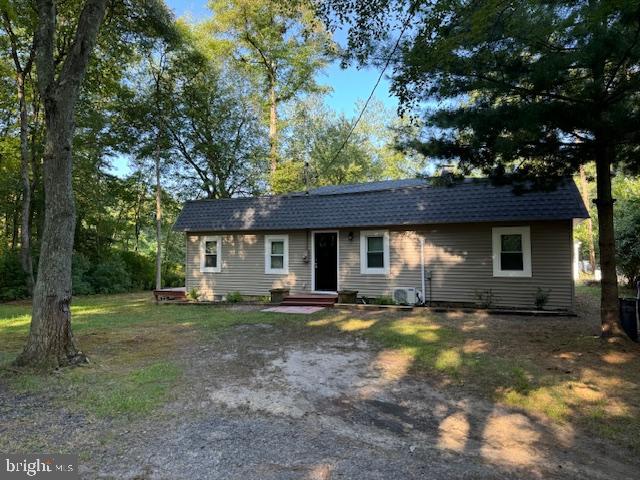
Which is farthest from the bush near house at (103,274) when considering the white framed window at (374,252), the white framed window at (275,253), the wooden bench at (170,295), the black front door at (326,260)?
the white framed window at (374,252)

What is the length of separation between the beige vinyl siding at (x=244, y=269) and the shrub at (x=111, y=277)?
22.5 ft

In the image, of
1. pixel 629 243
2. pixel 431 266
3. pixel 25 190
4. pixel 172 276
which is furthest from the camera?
pixel 172 276

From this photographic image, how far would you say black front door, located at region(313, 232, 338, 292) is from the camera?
1288 cm

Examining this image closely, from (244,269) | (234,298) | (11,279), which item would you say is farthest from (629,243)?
(11,279)

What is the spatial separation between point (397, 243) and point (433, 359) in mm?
6117

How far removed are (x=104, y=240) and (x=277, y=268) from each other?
12754 mm

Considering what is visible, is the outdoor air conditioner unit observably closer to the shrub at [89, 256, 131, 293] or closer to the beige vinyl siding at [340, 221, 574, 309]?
the beige vinyl siding at [340, 221, 574, 309]

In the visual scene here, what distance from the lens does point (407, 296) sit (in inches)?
444

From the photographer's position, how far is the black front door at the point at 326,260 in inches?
507

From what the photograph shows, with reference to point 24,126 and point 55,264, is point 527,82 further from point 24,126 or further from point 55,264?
point 24,126

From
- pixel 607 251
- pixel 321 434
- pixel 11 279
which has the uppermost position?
pixel 607 251

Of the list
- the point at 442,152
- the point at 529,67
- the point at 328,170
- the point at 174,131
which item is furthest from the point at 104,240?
the point at 529,67

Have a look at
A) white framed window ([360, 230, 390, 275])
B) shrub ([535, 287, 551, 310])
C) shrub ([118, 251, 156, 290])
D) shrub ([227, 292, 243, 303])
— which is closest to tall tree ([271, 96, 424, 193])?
shrub ([118, 251, 156, 290])

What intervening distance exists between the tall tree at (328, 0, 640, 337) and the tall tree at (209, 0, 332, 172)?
56.0ft
